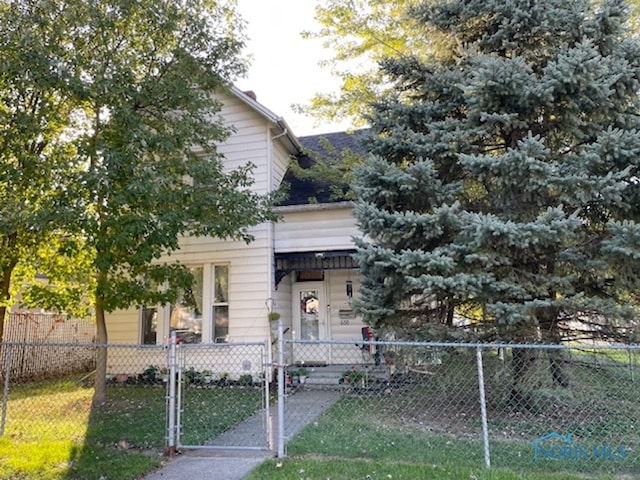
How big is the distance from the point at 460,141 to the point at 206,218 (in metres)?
5.04

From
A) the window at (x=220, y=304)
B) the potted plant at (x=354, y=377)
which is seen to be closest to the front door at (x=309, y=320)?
the potted plant at (x=354, y=377)

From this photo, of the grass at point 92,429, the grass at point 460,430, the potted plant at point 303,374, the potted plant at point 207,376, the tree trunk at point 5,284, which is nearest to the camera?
the grass at point 460,430

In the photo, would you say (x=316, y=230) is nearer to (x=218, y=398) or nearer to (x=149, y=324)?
(x=218, y=398)

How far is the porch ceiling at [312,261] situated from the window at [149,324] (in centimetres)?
356

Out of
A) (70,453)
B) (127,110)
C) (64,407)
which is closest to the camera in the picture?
(70,453)

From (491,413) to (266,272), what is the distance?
18.3ft

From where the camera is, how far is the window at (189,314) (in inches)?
412

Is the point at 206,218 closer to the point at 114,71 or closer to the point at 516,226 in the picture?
the point at 114,71

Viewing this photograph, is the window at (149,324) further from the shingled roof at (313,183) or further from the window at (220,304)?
the shingled roof at (313,183)

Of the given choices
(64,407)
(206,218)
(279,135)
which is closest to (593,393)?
(206,218)

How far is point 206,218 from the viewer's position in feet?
28.1

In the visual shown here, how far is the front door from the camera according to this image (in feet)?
35.1

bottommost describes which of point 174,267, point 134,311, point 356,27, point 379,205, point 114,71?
point 134,311

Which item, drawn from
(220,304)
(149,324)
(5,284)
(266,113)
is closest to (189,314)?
(220,304)
